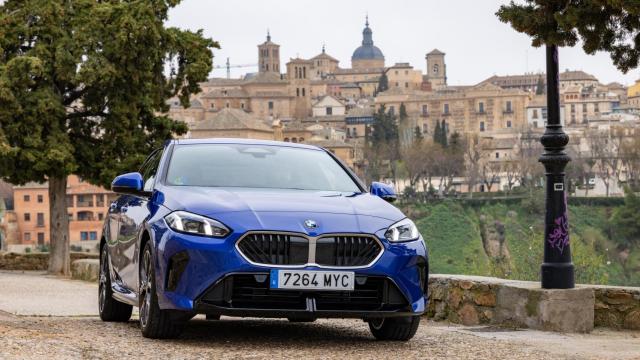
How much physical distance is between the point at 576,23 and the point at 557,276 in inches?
78.2

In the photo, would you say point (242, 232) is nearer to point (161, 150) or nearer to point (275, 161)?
point (275, 161)

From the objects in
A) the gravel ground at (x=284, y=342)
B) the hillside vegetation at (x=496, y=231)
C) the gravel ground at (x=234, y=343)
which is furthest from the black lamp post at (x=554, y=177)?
the hillside vegetation at (x=496, y=231)

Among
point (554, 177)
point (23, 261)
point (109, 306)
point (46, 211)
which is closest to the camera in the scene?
point (109, 306)

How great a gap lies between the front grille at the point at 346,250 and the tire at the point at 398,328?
28.4 inches

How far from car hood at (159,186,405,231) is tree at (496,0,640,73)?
7.83 ft

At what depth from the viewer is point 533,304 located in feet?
34.1

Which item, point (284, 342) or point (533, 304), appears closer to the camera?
point (284, 342)

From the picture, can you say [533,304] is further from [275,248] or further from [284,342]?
[275,248]

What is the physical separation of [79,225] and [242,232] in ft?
467

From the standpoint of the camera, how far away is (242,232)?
25.1ft

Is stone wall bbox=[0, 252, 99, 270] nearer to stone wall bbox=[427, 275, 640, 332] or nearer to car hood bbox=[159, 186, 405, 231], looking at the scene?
stone wall bbox=[427, 275, 640, 332]

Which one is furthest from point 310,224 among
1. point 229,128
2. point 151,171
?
point 229,128

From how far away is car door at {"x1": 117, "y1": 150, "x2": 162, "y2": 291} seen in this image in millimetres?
8766

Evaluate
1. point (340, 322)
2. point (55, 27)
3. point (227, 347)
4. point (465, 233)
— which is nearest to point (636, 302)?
point (340, 322)
